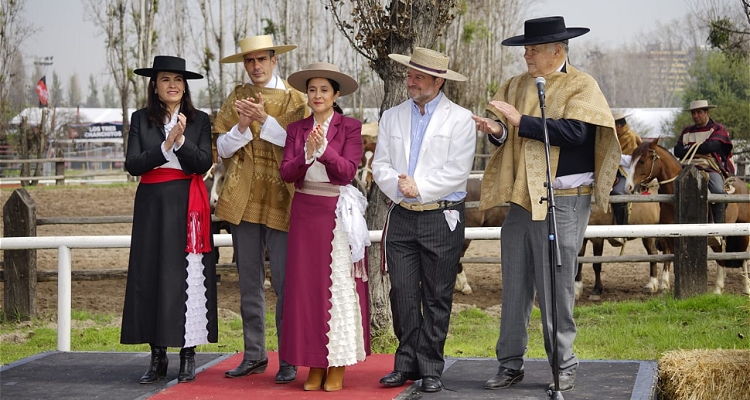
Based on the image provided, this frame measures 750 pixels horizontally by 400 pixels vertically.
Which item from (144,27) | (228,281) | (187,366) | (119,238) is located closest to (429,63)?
(187,366)

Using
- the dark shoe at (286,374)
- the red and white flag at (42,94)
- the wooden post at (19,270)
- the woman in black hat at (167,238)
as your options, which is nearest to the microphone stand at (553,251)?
the dark shoe at (286,374)

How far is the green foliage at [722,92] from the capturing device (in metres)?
34.4

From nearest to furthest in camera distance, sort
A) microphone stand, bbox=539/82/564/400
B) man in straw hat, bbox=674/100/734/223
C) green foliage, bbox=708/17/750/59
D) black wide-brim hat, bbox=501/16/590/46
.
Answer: microphone stand, bbox=539/82/564/400, black wide-brim hat, bbox=501/16/590/46, man in straw hat, bbox=674/100/734/223, green foliage, bbox=708/17/750/59

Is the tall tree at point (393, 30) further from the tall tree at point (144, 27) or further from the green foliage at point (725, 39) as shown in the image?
the tall tree at point (144, 27)

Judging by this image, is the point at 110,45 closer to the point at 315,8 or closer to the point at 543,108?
the point at 315,8

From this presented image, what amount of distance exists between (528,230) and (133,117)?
2.32m

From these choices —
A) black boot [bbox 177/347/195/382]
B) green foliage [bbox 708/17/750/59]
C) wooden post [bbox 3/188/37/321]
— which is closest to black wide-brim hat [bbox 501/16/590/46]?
black boot [bbox 177/347/195/382]

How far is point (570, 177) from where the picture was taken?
5.07 m

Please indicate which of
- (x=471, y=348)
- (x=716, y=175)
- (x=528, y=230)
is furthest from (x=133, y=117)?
(x=716, y=175)

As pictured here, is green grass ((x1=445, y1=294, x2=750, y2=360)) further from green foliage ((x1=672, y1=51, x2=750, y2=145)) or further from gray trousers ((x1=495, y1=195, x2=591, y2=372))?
green foliage ((x1=672, y1=51, x2=750, y2=145))

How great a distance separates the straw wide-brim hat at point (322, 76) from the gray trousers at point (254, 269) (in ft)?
2.84

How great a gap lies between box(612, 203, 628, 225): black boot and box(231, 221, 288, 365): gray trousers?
21.5ft

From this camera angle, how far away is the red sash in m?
5.51

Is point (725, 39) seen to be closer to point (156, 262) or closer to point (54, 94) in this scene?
point (156, 262)
